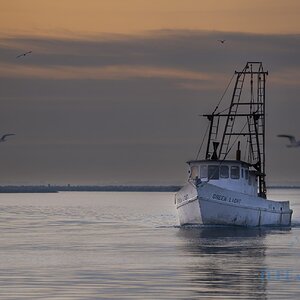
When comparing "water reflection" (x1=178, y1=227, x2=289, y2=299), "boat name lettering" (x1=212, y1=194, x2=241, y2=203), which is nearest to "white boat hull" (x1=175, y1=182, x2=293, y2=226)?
"boat name lettering" (x1=212, y1=194, x2=241, y2=203)

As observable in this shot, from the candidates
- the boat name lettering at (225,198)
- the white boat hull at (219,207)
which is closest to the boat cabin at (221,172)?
the white boat hull at (219,207)

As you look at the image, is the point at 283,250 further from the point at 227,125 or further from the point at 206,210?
the point at 227,125

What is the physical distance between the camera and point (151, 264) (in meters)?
46.1

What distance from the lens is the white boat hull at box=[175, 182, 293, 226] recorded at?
69188 millimetres

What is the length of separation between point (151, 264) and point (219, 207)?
24.3 m

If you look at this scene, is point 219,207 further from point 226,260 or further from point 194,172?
point 226,260

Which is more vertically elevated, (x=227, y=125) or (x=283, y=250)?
(x=227, y=125)

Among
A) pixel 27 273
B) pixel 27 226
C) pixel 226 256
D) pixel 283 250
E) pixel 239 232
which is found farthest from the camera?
pixel 27 226

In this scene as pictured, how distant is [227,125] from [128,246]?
22.2 metres

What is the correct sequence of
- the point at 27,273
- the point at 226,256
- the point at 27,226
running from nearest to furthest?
1. the point at 27,273
2. the point at 226,256
3. the point at 27,226

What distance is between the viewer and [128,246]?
57.4 metres

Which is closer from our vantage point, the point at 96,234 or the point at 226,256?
the point at 226,256

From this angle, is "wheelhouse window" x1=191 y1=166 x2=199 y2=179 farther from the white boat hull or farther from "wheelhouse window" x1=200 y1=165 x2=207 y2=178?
the white boat hull

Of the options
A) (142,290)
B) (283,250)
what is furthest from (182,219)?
(142,290)
